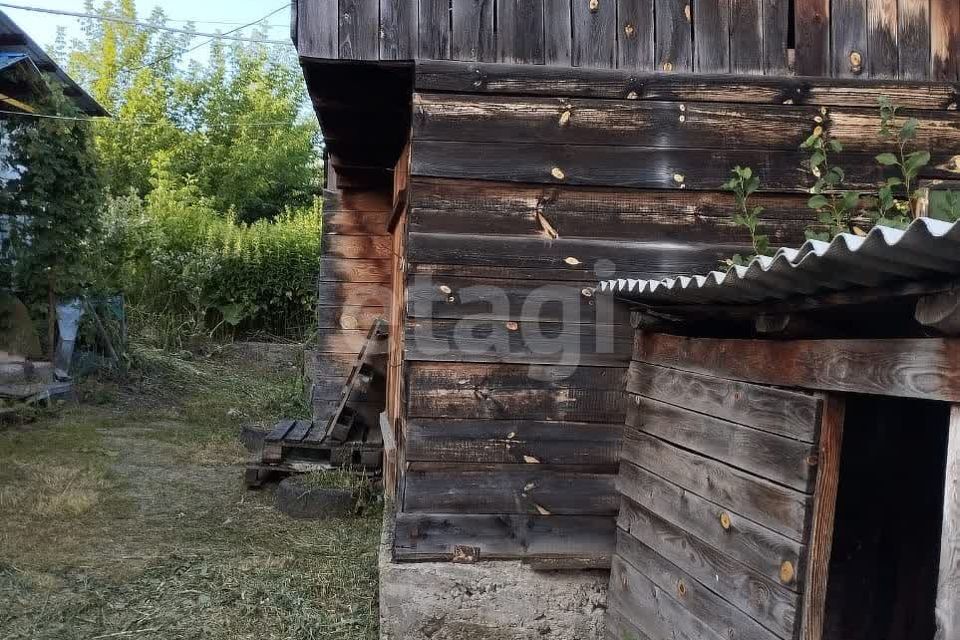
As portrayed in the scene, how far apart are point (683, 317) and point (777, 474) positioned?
0.92 meters

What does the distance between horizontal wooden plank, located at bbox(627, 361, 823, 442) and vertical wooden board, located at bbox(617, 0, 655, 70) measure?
143 centimetres

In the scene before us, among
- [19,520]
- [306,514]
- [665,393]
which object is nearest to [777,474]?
[665,393]

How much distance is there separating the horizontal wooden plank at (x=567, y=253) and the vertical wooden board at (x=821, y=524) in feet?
4.57

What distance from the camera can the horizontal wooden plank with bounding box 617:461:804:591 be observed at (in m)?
2.66

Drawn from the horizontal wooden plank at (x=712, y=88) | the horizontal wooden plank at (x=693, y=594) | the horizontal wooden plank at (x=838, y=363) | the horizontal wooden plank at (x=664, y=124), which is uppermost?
the horizontal wooden plank at (x=712, y=88)

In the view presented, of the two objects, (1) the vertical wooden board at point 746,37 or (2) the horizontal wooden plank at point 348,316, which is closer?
(1) the vertical wooden board at point 746,37

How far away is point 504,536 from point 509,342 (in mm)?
915

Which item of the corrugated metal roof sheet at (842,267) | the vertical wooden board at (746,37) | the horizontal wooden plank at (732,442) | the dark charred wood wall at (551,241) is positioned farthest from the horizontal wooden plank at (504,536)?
the vertical wooden board at (746,37)

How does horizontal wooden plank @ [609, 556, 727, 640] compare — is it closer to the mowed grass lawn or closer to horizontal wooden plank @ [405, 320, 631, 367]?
horizontal wooden plank @ [405, 320, 631, 367]

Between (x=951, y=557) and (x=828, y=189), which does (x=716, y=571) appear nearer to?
(x=951, y=557)

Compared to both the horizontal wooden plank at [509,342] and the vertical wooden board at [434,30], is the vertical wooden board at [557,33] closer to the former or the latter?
the vertical wooden board at [434,30]

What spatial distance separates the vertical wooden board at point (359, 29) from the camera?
3688 millimetres

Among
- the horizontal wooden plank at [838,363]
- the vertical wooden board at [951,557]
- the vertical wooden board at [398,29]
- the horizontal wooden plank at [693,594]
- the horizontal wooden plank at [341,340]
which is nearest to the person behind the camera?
the vertical wooden board at [951,557]

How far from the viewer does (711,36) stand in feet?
12.8
